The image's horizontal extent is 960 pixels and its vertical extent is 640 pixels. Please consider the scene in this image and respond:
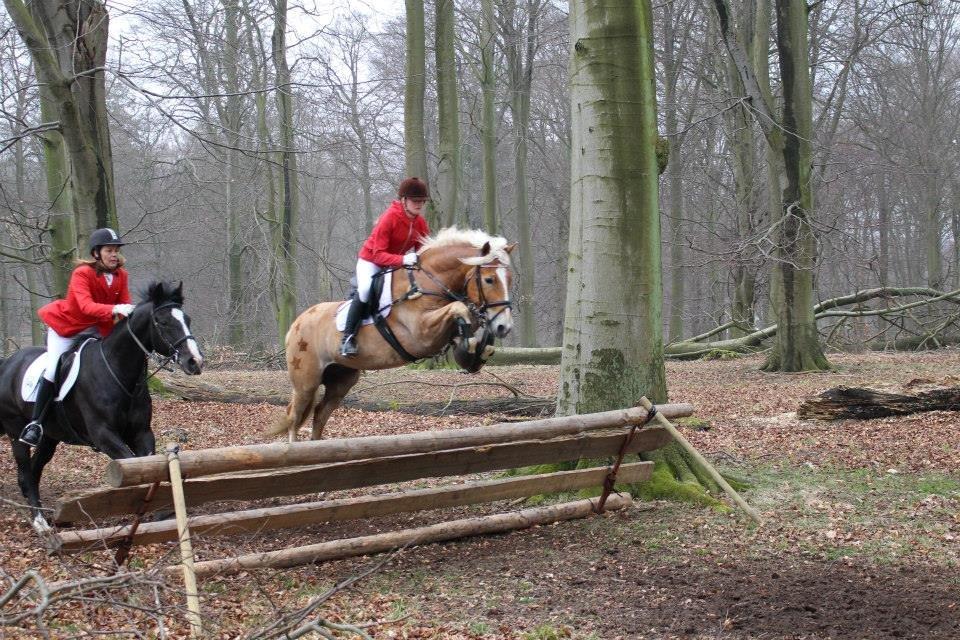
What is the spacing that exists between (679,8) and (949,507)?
2373cm

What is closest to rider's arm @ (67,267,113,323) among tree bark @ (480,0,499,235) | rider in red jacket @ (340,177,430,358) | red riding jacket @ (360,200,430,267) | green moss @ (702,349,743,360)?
rider in red jacket @ (340,177,430,358)

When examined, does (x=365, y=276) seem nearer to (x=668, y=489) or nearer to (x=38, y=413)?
(x=38, y=413)

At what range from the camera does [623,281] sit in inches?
300

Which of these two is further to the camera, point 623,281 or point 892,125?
point 892,125

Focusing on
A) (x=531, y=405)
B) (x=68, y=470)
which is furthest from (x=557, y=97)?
(x=68, y=470)

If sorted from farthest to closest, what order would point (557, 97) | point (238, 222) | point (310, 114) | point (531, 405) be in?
point (557, 97)
point (310, 114)
point (238, 222)
point (531, 405)

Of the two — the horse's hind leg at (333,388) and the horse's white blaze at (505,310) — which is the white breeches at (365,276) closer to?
the horse's hind leg at (333,388)

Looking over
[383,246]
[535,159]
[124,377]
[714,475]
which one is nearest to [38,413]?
[124,377]

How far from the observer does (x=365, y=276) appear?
9.42 m

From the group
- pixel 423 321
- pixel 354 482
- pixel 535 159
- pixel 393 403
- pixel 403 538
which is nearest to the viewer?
pixel 354 482

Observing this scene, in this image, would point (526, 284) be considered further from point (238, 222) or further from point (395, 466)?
point (395, 466)

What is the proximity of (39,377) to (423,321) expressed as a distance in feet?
11.8

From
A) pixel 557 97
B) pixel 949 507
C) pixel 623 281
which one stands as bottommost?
pixel 949 507

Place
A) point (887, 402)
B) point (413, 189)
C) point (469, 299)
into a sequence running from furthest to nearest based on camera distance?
1. point (887, 402)
2. point (413, 189)
3. point (469, 299)
